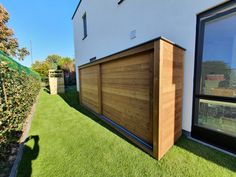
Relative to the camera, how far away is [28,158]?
1.84m

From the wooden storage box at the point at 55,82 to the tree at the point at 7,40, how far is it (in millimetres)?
5549

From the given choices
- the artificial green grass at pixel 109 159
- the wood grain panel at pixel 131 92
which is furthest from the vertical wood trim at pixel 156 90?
the artificial green grass at pixel 109 159

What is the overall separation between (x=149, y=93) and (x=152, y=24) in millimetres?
1957

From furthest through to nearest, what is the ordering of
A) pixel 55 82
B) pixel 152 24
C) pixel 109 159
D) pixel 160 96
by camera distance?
1. pixel 55 82
2. pixel 152 24
3. pixel 109 159
4. pixel 160 96

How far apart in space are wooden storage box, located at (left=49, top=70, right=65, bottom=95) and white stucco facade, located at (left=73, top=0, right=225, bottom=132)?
5.09 meters

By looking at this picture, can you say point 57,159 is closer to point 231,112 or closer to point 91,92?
point 91,92

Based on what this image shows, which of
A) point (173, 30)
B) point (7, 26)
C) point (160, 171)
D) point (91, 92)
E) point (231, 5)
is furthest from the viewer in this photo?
point (7, 26)

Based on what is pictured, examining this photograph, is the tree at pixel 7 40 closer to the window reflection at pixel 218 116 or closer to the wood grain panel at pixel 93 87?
the wood grain panel at pixel 93 87

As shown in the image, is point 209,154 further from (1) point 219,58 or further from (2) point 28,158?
(2) point 28,158

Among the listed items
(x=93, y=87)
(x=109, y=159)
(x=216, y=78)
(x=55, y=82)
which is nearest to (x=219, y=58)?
(x=216, y=78)

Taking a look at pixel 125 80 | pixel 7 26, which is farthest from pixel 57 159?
pixel 7 26

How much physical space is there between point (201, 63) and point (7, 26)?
55.6ft

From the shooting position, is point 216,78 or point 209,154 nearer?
point 209,154

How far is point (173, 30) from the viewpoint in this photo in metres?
2.42
